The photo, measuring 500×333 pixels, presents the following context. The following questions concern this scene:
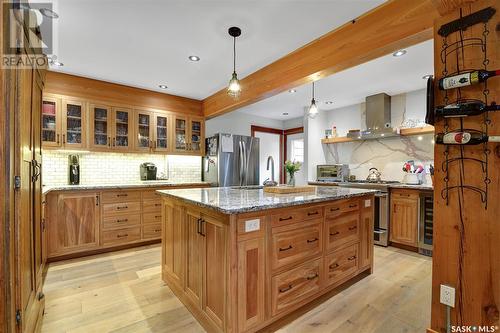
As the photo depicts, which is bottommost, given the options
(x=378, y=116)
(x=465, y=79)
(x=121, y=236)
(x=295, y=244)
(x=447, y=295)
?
(x=121, y=236)

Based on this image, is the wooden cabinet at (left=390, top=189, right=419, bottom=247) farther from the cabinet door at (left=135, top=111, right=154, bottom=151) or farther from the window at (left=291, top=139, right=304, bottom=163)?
the cabinet door at (left=135, top=111, right=154, bottom=151)

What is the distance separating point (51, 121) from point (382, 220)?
501 centimetres

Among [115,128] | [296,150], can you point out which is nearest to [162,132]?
[115,128]

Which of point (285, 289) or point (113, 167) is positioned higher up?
point (113, 167)

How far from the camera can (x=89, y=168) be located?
3.83 meters

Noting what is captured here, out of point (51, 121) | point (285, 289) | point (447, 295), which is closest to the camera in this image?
point (447, 295)

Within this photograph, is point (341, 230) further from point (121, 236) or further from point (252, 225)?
point (121, 236)

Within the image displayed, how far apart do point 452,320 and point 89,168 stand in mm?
4555

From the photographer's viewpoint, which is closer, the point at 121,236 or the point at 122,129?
the point at 121,236

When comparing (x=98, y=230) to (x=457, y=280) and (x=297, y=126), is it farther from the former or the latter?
(x=297, y=126)

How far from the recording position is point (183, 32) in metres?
2.36

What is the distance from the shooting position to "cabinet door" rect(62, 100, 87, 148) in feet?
11.2

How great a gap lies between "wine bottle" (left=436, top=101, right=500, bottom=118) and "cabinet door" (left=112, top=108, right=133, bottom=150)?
13.0ft

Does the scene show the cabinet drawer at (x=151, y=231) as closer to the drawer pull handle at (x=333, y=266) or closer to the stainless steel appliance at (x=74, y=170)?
the stainless steel appliance at (x=74, y=170)
